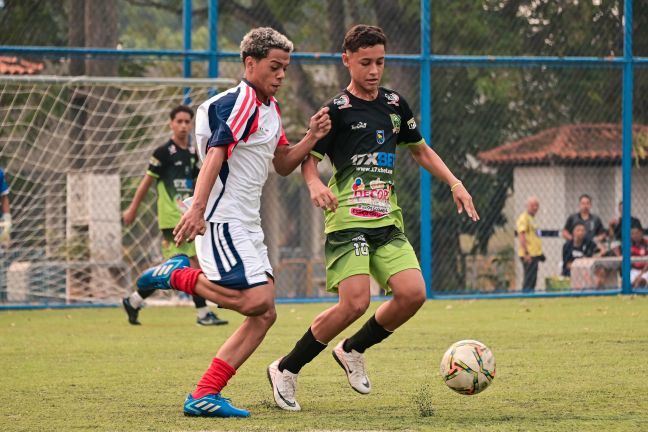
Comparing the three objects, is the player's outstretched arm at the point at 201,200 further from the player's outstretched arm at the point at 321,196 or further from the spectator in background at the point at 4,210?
the spectator in background at the point at 4,210

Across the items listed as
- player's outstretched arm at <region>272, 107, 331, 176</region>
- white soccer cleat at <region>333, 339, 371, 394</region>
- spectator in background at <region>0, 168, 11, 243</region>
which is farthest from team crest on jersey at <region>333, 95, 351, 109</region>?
spectator in background at <region>0, 168, 11, 243</region>

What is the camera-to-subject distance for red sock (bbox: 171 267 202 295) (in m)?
6.14

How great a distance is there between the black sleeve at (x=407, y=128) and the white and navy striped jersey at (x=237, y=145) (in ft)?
2.98

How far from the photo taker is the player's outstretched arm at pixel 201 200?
5.79m

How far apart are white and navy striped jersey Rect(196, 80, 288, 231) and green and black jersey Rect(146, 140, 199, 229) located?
17.9 feet

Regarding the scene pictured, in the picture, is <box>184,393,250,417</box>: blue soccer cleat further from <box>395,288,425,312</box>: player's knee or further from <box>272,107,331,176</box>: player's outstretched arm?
<box>272,107,331,176</box>: player's outstretched arm

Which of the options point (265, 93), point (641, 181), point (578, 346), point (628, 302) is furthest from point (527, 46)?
point (265, 93)

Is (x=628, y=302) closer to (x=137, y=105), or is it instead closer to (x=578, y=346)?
(x=578, y=346)

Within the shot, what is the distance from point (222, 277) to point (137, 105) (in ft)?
27.5

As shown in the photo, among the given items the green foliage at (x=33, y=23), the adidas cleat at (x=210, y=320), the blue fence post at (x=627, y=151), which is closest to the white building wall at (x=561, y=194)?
the blue fence post at (x=627, y=151)

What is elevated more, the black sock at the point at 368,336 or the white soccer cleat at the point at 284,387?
the black sock at the point at 368,336

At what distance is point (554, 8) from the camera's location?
692 inches

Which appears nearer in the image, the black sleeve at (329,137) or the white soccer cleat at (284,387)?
the white soccer cleat at (284,387)

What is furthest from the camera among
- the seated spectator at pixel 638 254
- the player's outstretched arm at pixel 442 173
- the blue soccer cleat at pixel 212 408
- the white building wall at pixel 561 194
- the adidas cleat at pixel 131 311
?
the white building wall at pixel 561 194
